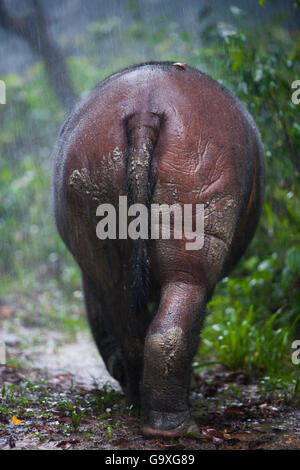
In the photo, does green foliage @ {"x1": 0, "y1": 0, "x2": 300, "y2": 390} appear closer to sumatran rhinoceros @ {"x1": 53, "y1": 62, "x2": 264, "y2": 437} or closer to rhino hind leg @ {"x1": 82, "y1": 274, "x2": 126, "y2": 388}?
rhino hind leg @ {"x1": 82, "y1": 274, "x2": 126, "y2": 388}

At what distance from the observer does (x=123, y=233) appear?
2.77m

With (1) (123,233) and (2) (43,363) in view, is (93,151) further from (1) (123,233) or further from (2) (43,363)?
(2) (43,363)

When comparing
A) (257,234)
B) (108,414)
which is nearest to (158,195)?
(108,414)

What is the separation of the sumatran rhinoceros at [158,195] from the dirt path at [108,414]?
0.20 m

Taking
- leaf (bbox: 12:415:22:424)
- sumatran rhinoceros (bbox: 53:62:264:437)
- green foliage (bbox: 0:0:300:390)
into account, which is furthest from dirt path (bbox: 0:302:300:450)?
green foliage (bbox: 0:0:300:390)

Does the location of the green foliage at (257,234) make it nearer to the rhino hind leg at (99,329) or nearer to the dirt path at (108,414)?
the dirt path at (108,414)

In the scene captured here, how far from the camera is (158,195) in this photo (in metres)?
2.64

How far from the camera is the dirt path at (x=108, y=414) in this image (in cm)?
261

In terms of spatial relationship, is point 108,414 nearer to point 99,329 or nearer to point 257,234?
point 99,329

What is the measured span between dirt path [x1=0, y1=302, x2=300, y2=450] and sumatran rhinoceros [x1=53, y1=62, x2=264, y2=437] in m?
0.20

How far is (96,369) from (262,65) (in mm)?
2791

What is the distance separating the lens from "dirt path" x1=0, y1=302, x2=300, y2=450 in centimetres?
261

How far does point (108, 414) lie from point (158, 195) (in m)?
1.26

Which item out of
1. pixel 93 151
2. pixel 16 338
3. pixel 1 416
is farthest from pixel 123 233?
pixel 16 338
